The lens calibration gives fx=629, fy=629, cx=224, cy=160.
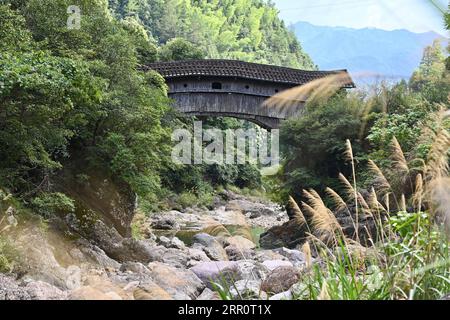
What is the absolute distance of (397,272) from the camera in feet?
7.85

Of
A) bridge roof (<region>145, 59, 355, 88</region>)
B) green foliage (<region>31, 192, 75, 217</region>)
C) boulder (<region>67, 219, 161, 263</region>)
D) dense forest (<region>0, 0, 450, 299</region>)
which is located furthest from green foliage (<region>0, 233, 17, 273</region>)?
bridge roof (<region>145, 59, 355, 88</region>)

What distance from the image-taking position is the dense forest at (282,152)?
262cm

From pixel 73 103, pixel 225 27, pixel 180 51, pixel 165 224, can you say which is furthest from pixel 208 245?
pixel 225 27

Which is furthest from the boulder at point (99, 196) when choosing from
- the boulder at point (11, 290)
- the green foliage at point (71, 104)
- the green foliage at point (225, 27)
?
the green foliage at point (225, 27)

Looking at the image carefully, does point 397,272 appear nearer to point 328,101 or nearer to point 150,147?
point 150,147

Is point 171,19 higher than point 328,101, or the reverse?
point 171,19

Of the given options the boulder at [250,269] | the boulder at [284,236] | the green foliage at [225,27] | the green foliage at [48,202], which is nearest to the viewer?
the boulder at [250,269]

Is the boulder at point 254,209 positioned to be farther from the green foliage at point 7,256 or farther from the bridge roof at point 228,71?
the green foliage at point 7,256

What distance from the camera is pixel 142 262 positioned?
364 inches

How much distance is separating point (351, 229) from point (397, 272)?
27.2ft

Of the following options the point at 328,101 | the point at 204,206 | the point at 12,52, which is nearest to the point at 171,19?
the point at 204,206

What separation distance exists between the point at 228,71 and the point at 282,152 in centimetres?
380

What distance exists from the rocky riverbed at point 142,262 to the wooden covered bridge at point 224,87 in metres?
4.93

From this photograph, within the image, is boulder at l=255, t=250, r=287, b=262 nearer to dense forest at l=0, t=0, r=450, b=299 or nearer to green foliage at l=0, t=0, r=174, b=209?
dense forest at l=0, t=0, r=450, b=299
